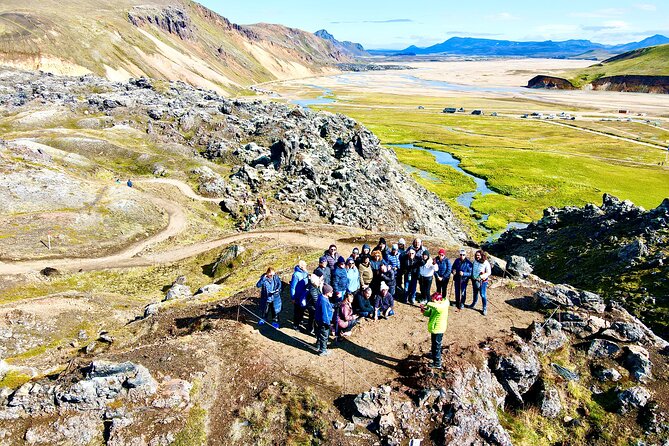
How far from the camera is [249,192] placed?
68062 mm

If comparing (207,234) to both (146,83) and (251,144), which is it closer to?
(251,144)

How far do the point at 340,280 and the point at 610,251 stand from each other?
3543cm

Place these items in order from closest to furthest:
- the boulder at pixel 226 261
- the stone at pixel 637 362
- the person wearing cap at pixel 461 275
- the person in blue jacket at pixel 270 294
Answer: the stone at pixel 637 362 → the person in blue jacket at pixel 270 294 → the person wearing cap at pixel 461 275 → the boulder at pixel 226 261

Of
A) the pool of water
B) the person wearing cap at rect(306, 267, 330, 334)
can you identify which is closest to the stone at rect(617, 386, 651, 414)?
the person wearing cap at rect(306, 267, 330, 334)

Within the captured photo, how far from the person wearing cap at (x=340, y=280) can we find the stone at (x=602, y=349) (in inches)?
572

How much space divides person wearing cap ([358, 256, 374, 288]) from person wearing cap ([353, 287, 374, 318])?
0.96m

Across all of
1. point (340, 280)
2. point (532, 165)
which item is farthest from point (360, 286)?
point (532, 165)

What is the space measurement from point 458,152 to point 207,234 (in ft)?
331

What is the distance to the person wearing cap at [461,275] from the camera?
26.8 metres

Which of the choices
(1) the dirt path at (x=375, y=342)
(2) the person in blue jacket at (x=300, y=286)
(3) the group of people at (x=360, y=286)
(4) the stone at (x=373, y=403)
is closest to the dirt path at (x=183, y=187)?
(1) the dirt path at (x=375, y=342)

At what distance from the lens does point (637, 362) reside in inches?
925

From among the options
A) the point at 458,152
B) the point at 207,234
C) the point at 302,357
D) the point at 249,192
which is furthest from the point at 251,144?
the point at 458,152

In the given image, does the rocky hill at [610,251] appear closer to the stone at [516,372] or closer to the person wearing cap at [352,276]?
the stone at [516,372]

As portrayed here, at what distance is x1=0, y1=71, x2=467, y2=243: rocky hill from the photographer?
218 feet
